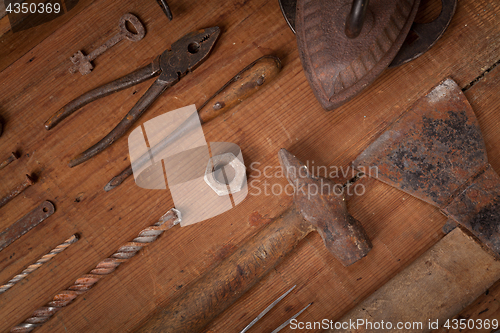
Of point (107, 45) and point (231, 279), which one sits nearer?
point (231, 279)

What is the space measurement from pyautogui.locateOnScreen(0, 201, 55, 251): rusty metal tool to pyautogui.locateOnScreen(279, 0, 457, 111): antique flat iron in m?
1.23

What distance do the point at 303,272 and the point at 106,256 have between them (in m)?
0.86

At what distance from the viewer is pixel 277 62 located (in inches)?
50.4

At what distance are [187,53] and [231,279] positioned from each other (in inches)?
36.6

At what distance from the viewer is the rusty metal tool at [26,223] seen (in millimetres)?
1350

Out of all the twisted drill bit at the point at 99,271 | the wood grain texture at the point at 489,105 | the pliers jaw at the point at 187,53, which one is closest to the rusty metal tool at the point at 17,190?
the twisted drill bit at the point at 99,271

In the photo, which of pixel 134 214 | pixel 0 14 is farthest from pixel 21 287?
pixel 0 14

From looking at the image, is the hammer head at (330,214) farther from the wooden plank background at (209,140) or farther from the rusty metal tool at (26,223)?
the rusty metal tool at (26,223)

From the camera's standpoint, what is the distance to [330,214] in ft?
3.89

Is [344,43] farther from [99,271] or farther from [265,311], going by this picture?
[99,271]

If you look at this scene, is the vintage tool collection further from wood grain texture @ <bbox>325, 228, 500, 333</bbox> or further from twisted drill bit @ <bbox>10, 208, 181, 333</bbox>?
twisted drill bit @ <bbox>10, 208, 181, 333</bbox>

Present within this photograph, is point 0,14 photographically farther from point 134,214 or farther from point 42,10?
point 134,214

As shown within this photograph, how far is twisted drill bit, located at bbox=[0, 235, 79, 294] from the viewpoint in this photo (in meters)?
1.35

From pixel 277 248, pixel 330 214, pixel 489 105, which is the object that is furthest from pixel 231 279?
pixel 489 105
